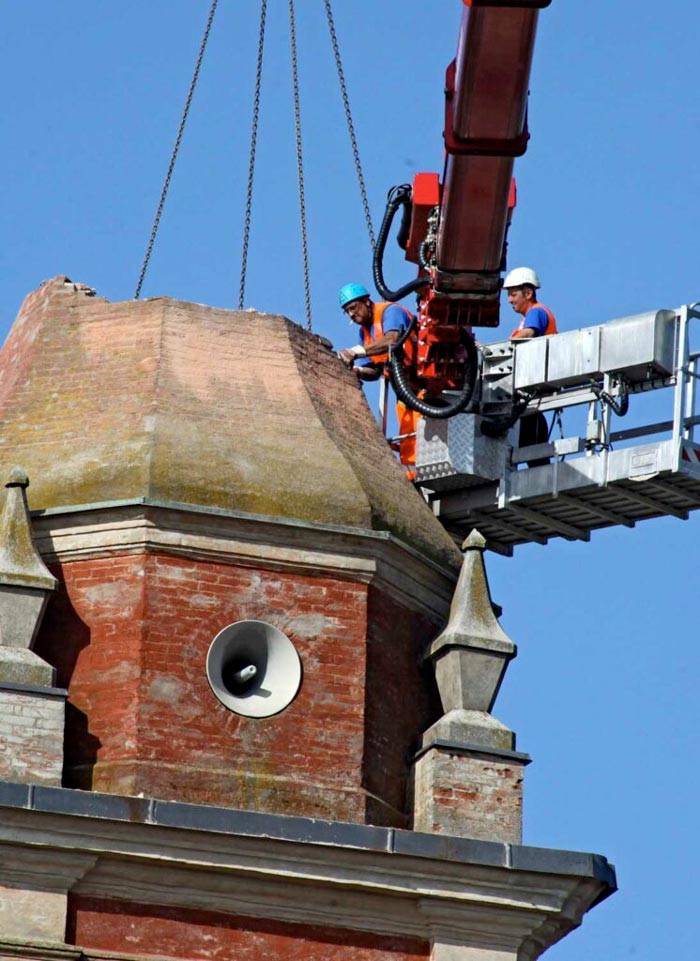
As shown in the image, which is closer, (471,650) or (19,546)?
(19,546)

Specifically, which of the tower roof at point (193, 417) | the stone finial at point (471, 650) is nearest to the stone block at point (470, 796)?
the stone finial at point (471, 650)

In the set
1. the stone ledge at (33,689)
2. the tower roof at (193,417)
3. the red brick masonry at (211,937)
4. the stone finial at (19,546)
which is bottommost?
the red brick masonry at (211,937)

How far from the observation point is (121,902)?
3675cm

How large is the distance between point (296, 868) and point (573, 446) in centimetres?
693

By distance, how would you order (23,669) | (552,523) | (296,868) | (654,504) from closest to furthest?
(296,868) < (23,669) < (654,504) < (552,523)

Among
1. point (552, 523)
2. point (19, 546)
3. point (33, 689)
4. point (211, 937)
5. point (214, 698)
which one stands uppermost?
point (552, 523)

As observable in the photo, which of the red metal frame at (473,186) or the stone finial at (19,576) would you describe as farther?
the red metal frame at (473,186)

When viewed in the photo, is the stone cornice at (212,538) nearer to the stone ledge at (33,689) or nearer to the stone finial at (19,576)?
the stone finial at (19,576)

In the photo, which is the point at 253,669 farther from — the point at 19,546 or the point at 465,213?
the point at 465,213

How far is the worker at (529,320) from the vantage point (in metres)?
42.4

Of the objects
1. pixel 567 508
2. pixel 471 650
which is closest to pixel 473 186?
pixel 567 508

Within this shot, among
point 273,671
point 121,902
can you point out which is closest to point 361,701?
point 273,671

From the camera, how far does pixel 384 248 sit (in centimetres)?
4322

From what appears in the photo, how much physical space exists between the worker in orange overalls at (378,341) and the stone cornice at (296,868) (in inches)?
231
